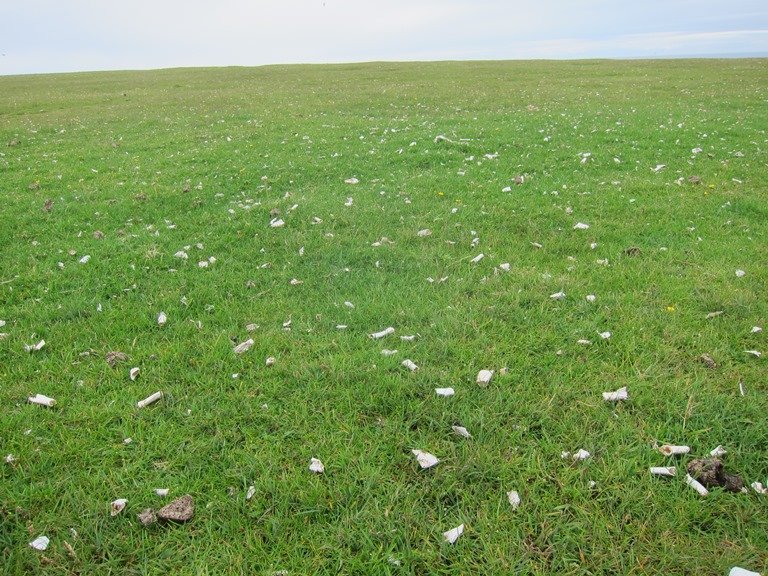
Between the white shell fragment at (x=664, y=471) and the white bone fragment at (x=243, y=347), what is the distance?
398 centimetres

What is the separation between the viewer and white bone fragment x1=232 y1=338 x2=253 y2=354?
4.91 m

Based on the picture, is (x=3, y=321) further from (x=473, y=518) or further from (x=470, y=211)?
(x=470, y=211)

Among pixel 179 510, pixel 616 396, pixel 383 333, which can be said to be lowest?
pixel 179 510

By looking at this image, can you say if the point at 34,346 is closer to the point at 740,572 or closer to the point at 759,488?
the point at 740,572

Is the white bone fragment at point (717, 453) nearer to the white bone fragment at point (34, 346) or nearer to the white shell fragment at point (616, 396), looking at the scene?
the white shell fragment at point (616, 396)

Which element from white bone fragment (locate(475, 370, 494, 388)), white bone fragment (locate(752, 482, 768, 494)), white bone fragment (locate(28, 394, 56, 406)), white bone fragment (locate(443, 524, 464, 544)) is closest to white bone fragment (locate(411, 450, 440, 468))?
white bone fragment (locate(443, 524, 464, 544))

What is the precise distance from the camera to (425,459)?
3520 mm

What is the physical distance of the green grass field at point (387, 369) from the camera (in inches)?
119

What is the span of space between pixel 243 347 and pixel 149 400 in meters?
1.08

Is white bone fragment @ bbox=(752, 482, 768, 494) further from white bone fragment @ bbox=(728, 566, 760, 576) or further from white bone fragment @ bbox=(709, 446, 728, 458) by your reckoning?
white bone fragment @ bbox=(728, 566, 760, 576)

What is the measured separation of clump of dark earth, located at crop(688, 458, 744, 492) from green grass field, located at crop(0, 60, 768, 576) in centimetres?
8

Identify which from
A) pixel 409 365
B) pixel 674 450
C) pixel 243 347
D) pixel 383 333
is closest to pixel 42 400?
pixel 243 347

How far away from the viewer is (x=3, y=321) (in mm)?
5500

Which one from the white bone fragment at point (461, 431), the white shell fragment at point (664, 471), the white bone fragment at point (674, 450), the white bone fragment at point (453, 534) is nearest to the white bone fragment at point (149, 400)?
the white bone fragment at point (461, 431)
